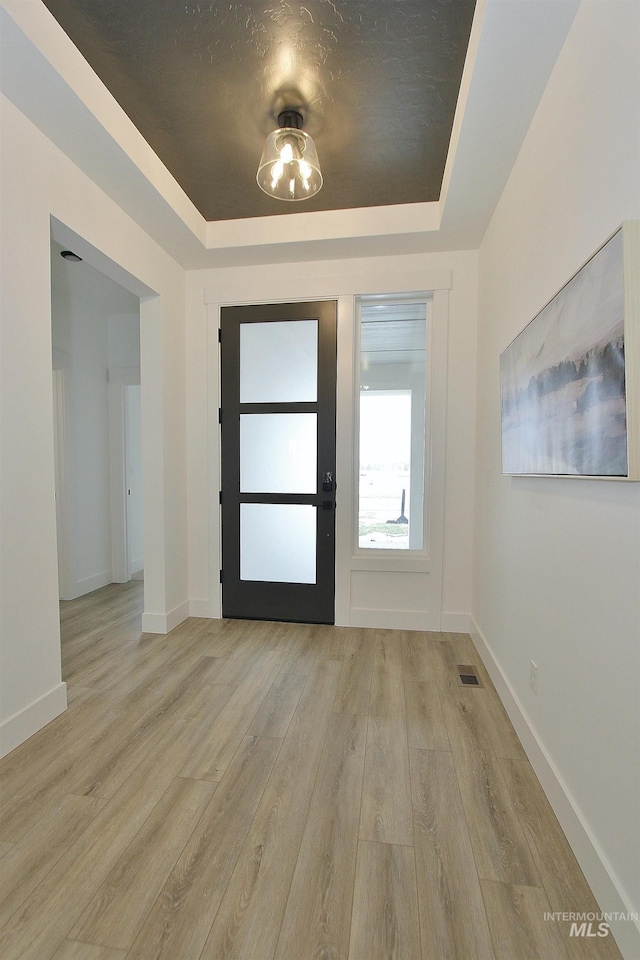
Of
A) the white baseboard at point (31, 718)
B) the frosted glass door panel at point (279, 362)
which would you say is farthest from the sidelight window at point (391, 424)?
the white baseboard at point (31, 718)

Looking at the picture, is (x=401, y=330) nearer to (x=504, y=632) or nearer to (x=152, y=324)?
(x=152, y=324)

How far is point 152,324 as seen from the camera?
9.78ft

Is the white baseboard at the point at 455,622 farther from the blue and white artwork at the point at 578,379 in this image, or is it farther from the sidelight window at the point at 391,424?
the blue and white artwork at the point at 578,379

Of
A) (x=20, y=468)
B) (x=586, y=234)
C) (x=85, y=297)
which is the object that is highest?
(x=85, y=297)

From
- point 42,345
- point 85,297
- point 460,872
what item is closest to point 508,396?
point 460,872

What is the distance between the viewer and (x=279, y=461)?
10.7ft

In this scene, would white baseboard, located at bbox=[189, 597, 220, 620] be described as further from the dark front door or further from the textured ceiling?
the textured ceiling

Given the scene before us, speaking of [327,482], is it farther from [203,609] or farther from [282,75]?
[282,75]

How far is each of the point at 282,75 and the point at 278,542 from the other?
2.68 meters

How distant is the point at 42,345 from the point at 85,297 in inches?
93.9

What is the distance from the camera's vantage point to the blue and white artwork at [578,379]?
42.5 inches

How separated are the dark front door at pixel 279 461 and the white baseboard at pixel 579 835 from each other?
1.61m

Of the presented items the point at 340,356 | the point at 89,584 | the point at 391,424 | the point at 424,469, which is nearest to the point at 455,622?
the point at 424,469

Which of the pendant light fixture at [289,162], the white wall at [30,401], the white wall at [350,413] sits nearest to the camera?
the white wall at [30,401]
